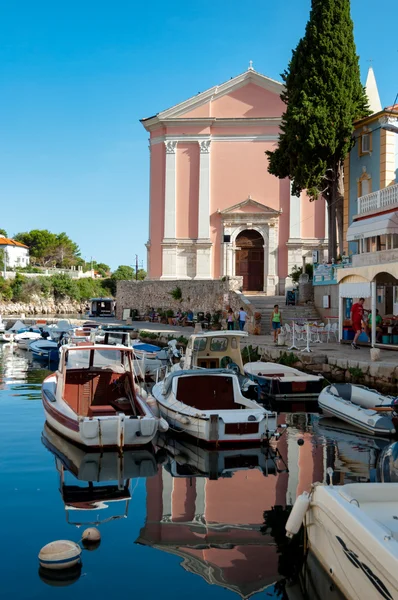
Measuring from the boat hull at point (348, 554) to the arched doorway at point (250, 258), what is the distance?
103 ft

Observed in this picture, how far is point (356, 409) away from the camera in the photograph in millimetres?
13781

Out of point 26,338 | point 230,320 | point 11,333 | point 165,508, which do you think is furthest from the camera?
point 11,333

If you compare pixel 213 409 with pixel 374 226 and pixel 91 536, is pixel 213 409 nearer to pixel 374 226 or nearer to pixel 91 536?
pixel 91 536

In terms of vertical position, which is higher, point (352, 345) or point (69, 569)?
point (352, 345)

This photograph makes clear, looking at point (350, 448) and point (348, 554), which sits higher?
point (348, 554)

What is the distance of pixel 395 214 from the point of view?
20328 mm

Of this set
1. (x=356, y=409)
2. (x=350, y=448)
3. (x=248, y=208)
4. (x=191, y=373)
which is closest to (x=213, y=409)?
(x=191, y=373)

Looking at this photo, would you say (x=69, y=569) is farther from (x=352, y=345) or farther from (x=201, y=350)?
(x=352, y=345)

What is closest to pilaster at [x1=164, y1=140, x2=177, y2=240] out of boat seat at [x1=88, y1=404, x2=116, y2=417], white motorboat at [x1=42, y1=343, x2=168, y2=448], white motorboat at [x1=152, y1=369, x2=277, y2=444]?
white motorboat at [x1=42, y1=343, x2=168, y2=448]

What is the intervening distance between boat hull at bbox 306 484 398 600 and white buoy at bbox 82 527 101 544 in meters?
2.52

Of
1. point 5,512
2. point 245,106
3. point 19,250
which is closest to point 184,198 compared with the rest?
point 245,106

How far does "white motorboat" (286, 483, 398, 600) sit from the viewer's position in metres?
4.92

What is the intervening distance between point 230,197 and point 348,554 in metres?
33.6

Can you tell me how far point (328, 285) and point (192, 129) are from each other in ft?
51.1
